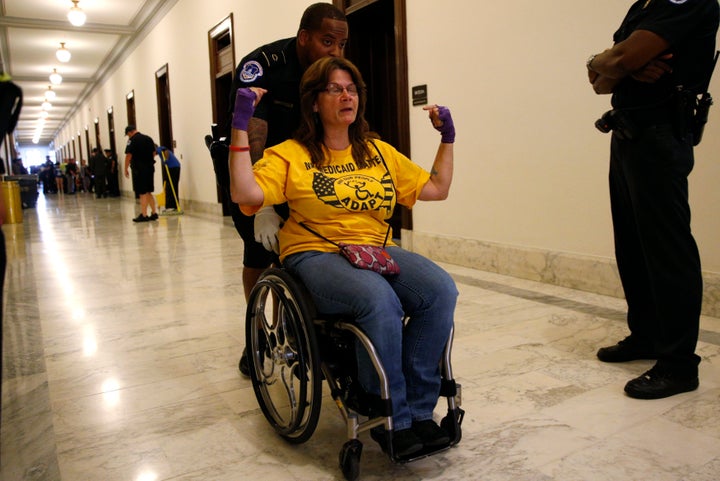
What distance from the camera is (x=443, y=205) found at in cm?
441

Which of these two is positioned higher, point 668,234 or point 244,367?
point 668,234

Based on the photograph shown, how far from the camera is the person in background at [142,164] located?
9.07 metres

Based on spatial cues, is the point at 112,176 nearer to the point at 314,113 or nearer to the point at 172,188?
the point at 172,188

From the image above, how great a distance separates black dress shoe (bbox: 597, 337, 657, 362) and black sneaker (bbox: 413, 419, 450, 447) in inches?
40.7

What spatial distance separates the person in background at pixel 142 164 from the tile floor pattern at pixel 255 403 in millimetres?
5464

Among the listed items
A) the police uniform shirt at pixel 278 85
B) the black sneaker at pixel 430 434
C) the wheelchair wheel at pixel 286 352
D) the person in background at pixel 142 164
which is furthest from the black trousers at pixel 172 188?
the black sneaker at pixel 430 434

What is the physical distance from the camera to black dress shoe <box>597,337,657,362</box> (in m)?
2.28

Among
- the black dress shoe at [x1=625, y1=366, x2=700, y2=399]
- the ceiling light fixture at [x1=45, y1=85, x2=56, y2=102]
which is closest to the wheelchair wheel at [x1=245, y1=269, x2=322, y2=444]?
the black dress shoe at [x1=625, y1=366, x2=700, y2=399]

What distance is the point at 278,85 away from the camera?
214 cm

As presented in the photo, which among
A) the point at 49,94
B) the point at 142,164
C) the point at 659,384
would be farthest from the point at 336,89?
the point at 49,94

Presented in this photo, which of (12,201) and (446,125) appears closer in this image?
(446,125)

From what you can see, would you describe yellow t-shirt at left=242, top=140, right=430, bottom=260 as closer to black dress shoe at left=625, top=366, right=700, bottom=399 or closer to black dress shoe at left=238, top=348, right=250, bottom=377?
black dress shoe at left=238, top=348, right=250, bottom=377

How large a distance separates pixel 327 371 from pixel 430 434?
30cm

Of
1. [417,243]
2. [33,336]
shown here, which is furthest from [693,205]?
[33,336]
